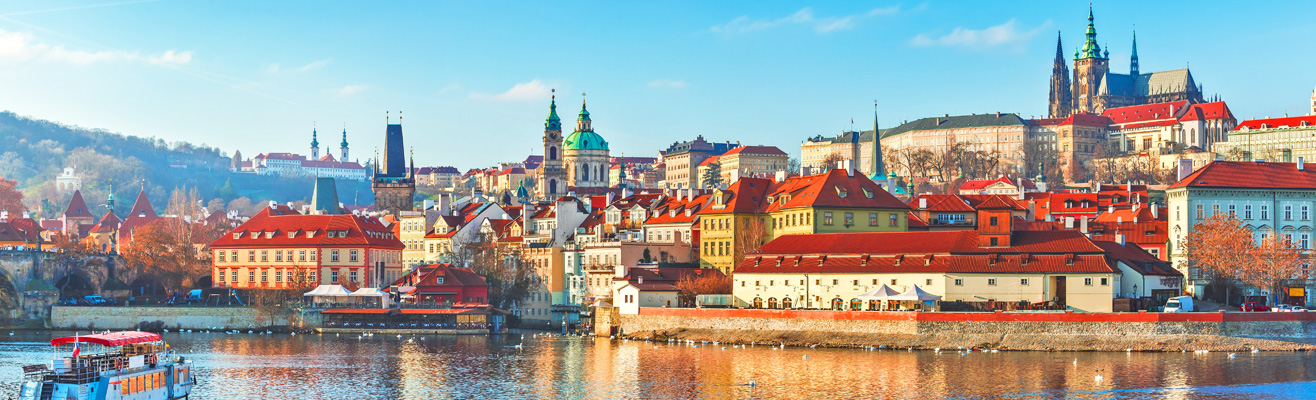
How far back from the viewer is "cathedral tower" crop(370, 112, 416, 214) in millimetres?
184000

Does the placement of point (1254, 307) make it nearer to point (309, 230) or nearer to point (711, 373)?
point (711, 373)

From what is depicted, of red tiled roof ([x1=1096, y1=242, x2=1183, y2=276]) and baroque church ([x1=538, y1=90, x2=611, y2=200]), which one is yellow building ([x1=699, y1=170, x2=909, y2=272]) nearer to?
red tiled roof ([x1=1096, y1=242, x2=1183, y2=276])

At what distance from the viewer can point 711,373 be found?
62062 millimetres

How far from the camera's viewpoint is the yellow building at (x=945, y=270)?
75.1m

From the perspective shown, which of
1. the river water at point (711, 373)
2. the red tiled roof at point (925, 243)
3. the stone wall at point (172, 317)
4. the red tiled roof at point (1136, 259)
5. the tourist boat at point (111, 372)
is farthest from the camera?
the stone wall at point (172, 317)

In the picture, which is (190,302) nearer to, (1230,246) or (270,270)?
(270,270)

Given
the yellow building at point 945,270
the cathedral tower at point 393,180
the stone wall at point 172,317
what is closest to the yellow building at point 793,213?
the yellow building at point 945,270

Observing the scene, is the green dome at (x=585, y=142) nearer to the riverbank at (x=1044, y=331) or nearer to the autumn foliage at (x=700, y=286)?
the autumn foliage at (x=700, y=286)

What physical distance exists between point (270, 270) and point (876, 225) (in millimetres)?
43729

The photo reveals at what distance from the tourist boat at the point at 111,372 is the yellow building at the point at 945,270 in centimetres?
3582

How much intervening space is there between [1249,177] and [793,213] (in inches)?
1025

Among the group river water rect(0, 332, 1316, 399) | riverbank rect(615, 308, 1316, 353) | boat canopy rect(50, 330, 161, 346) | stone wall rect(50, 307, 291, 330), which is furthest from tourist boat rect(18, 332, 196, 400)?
stone wall rect(50, 307, 291, 330)

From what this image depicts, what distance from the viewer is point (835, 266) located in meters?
80.7

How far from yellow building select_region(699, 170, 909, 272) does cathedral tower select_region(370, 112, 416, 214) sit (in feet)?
302
